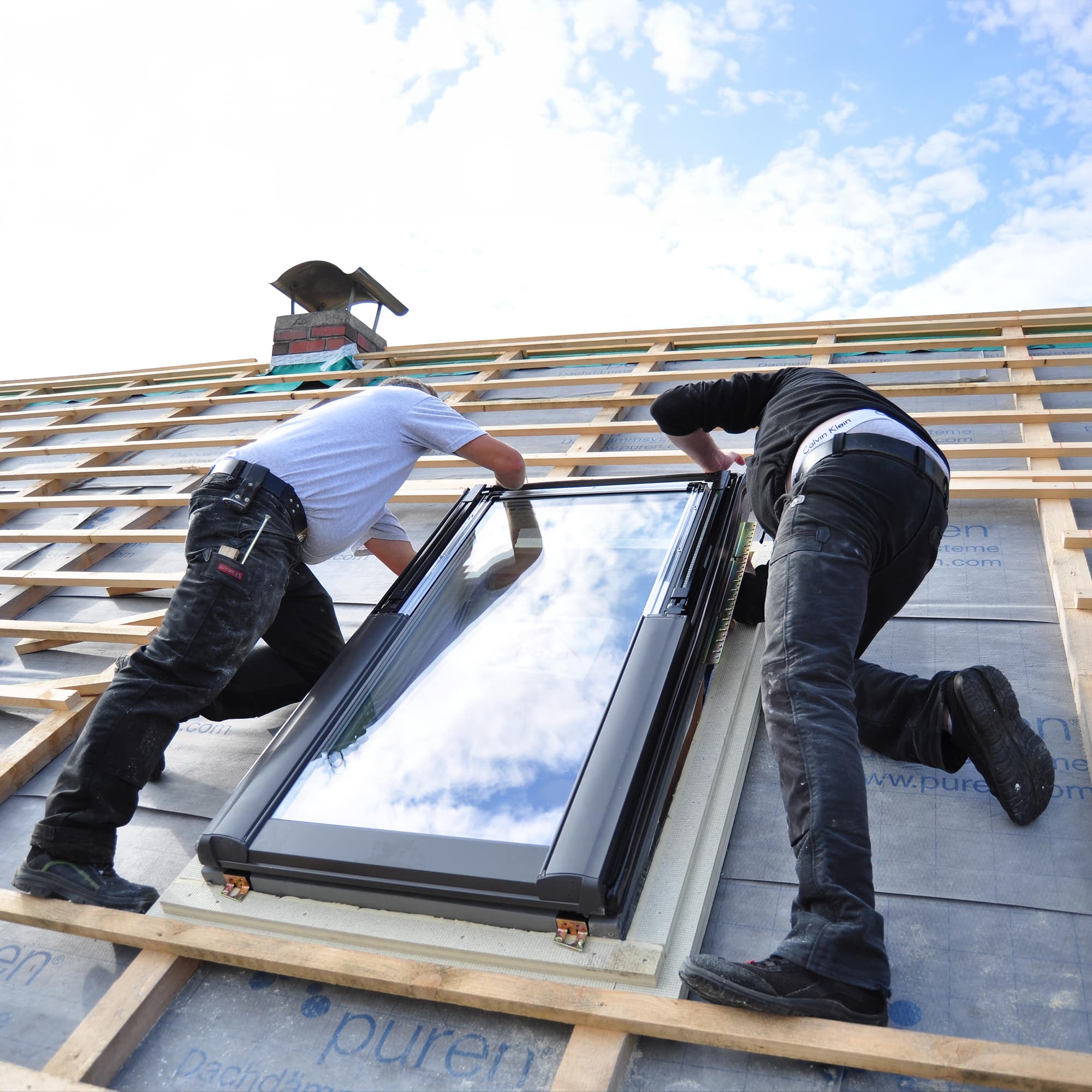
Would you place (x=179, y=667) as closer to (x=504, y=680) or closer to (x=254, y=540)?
(x=254, y=540)

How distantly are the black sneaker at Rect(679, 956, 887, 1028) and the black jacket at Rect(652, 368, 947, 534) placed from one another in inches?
40.6

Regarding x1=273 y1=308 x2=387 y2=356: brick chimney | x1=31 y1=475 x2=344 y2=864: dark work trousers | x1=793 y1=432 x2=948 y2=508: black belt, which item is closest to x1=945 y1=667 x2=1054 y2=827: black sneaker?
x1=793 y1=432 x2=948 y2=508: black belt

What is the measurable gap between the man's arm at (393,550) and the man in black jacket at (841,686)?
4.03 feet

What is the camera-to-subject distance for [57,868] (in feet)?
6.62

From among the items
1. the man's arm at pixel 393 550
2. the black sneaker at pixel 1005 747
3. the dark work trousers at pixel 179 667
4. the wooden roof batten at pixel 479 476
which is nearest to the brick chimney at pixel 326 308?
the wooden roof batten at pixel 479 476

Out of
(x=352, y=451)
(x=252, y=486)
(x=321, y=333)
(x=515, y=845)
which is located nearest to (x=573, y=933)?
(x=515, y=845)

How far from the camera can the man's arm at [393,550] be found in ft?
10.2

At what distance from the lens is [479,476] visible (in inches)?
166

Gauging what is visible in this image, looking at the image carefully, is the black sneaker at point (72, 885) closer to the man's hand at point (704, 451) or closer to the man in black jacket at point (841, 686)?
the man in black jacket at point (841, 686)

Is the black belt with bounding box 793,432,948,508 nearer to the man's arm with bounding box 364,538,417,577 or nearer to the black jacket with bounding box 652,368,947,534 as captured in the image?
the black jacket with bounding box 652,368,947,534

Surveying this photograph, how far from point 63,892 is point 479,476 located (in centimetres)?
257

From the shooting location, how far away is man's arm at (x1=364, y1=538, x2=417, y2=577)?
10.2 ft

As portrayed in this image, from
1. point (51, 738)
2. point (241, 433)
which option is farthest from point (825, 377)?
point (241, 433)

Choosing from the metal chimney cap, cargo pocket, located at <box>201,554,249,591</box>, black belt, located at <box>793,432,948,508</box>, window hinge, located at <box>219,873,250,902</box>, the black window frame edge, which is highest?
the metal chimney cap
